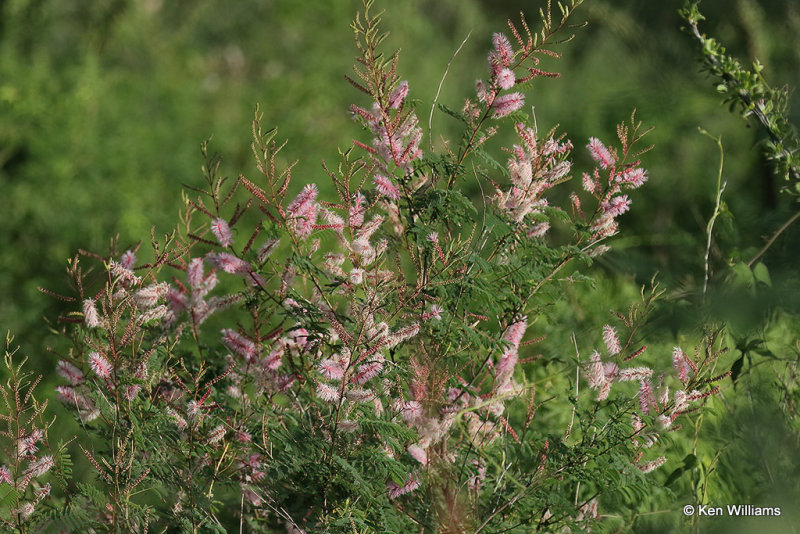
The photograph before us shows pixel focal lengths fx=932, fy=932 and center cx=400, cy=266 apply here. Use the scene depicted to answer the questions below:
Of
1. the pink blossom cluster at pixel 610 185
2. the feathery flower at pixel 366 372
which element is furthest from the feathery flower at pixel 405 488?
the pink blossom cluster at pixel 610 185

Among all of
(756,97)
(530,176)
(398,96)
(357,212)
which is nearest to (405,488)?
(357,212)

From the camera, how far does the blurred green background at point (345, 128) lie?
192cm

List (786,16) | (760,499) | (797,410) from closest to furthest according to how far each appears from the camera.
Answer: (760,499) → (797,410) → (786,16)

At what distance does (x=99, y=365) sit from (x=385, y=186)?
63 centimetres

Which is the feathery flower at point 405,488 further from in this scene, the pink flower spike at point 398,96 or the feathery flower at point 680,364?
the pink flower spike at point 398,96

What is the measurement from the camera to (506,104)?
178 centimetres

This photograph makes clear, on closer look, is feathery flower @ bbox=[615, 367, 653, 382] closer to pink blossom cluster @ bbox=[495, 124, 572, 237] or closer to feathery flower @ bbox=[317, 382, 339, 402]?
pink blossom cluster @ bbox=[495, 124, 572, 237]

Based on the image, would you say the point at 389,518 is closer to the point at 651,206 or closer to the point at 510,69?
the point at 510,69

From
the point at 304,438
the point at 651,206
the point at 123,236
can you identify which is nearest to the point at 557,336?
the point at 304,438

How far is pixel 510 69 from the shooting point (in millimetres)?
1801

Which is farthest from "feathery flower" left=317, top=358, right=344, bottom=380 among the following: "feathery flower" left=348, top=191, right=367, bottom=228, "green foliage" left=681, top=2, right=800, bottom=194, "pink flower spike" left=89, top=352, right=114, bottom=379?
"green foliage" left=681, top=2, right=800, bottom=194

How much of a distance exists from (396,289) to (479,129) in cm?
35

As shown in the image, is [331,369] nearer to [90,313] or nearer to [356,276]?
[356,276]

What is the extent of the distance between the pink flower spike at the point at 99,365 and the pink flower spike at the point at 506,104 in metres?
0.88
